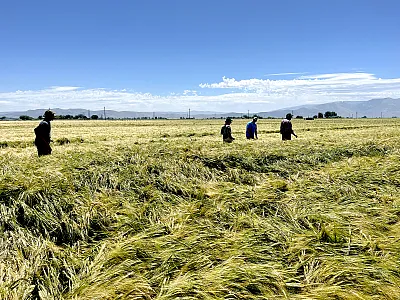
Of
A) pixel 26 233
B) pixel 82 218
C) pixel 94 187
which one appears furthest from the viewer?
pixel 94 187

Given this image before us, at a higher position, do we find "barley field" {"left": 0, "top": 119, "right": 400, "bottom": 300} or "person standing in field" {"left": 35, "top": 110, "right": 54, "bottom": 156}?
"person standing in field" {"left": 35, "top": 110, "right": 54, "bottom": 156}

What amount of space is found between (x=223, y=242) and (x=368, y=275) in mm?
1448

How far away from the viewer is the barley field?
2840 mm

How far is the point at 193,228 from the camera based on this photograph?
12.8 ft

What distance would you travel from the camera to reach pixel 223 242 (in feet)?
11.7

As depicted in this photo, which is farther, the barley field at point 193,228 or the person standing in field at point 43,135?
the person standing in field at point 43,135

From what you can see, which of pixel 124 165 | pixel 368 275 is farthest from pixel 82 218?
pixel 368 275

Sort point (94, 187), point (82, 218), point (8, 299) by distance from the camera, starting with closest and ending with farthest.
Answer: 1. point (8, 299)
2. point (82, 218)
3. point (94, 187)

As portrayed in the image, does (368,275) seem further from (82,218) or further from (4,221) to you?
(4,221)

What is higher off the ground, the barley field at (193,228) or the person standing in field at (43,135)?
the person standing in field at (43,135)

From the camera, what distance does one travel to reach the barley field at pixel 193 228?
2.84m

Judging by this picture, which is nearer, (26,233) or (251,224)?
(26,233)

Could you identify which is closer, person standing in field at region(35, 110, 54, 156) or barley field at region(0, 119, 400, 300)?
barley field at region(0, 119, 400, 300)

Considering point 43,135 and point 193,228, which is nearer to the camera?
point 193,228
